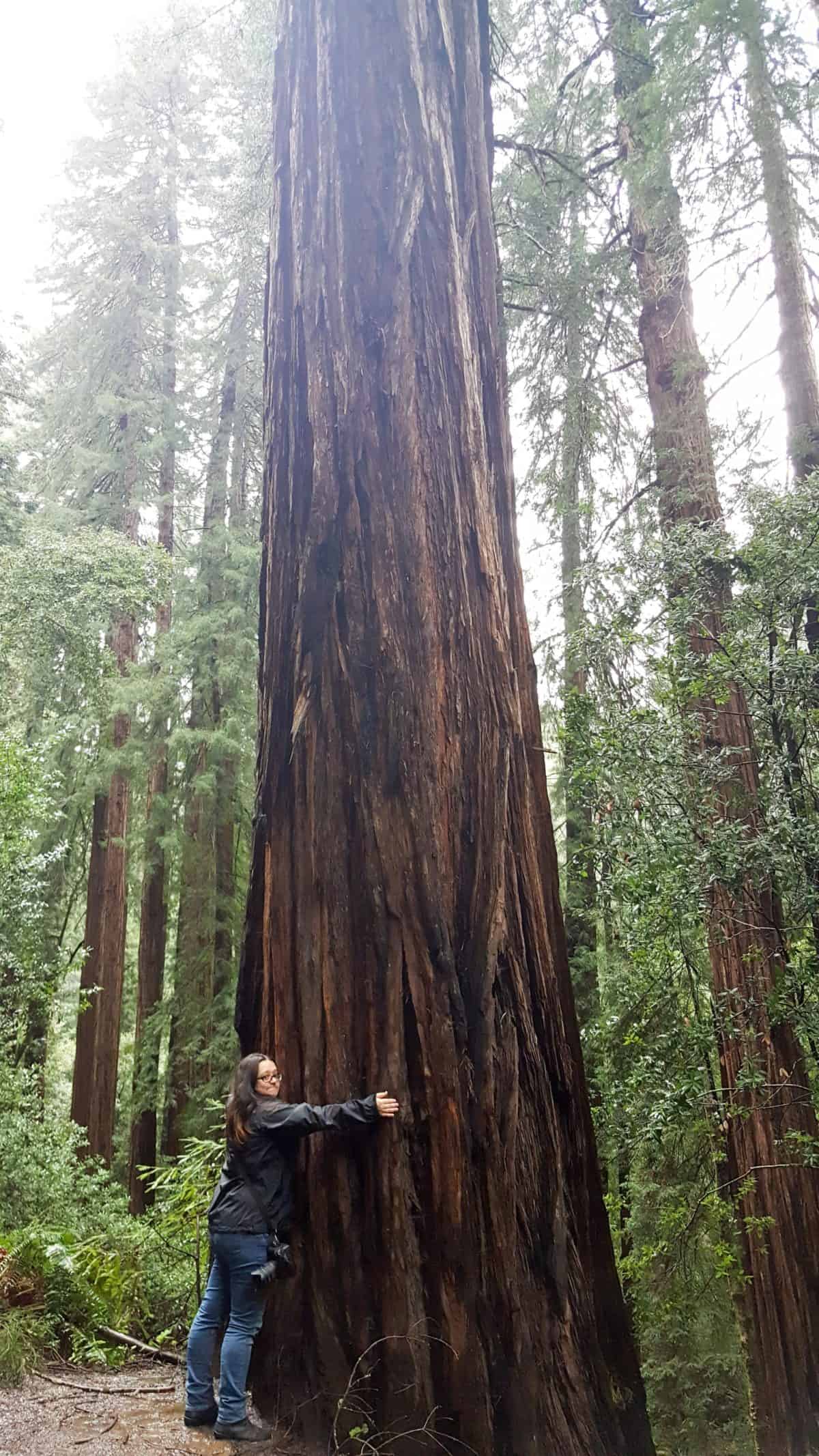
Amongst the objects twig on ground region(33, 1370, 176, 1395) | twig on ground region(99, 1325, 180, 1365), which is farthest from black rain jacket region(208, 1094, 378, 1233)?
twig on ground region(99, 1325, 180, 1365)

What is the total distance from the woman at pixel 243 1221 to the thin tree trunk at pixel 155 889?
11.3 meters

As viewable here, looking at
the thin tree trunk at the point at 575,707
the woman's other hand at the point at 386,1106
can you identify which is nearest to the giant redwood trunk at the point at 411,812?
the woman's other hand at the point at 386,1106

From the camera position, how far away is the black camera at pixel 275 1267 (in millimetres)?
3652

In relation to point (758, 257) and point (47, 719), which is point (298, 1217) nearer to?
point (758, 257)

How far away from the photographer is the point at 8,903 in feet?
33.4

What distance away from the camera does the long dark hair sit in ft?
12.4

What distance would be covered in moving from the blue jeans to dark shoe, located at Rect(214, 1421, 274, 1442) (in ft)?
0.06

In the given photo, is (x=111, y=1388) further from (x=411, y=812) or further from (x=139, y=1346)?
(x=411, y=812)

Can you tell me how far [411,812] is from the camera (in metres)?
3.76

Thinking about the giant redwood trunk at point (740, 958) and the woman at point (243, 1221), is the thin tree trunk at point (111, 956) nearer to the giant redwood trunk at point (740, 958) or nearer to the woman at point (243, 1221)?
the giant redwood trunk at point (740, 958)

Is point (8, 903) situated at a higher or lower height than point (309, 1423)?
higher

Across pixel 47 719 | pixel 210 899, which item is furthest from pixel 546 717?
pixel 47 719

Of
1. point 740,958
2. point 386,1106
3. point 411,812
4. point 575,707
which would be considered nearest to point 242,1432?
point 386,1106

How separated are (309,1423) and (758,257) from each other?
809 cm
